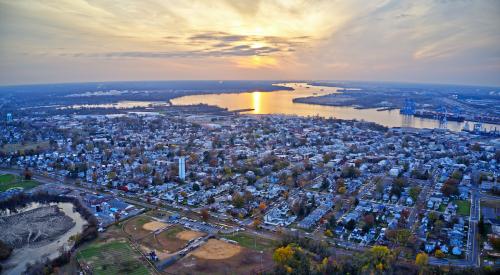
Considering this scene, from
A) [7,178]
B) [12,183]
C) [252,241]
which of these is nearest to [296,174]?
[252,241]

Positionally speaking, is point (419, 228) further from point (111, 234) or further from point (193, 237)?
point (111, 234)

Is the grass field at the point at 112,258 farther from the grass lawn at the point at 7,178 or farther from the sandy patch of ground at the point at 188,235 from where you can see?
the grass lawn at the point at 7,178

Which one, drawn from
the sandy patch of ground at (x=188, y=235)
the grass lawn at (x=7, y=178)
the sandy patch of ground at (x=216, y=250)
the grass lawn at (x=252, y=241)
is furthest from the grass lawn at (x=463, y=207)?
the grass lawn at (x=7, y=178)

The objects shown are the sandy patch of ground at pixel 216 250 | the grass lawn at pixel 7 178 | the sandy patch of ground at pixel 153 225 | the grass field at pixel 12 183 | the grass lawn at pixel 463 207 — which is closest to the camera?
the sandy patch of ground at pixel 216 250

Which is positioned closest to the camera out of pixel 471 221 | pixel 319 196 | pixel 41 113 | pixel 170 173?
pixel 471 221

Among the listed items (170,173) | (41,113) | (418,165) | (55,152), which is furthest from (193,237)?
(41,113)

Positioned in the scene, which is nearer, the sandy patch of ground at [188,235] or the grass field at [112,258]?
the grass field at [112,258]

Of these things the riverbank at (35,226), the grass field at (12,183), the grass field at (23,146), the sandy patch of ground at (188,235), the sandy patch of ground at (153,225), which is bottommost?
the riverbank at (35,226)

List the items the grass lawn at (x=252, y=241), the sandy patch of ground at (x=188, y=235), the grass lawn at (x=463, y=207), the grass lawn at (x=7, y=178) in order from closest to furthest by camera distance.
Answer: the grass lawn at (x=252, y=241) < the sandy patch of ground at (x=188, y=235) < the grass lawn at (x=463, y=207) < the grass lawn at (x=7, y=178)
